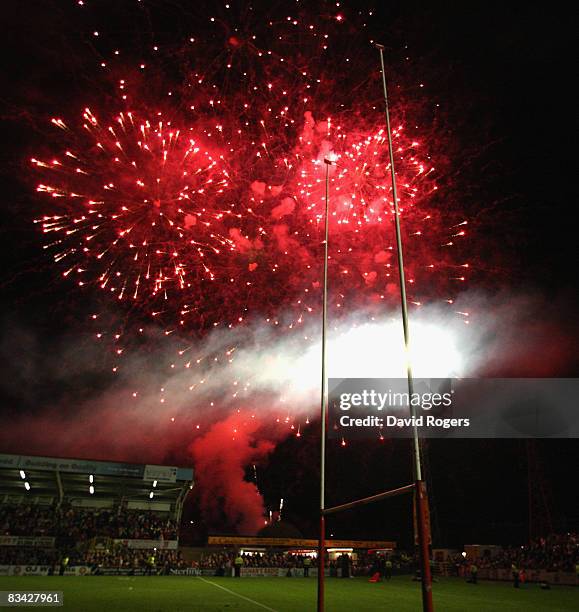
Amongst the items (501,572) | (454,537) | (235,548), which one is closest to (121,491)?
(235,548)

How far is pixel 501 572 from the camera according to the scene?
1191 inches

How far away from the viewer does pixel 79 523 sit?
3738 cm

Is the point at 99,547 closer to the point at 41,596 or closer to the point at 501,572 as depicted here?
the point at 41,596

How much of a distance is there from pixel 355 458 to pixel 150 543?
27.9 meters

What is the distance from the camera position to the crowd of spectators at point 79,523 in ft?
117

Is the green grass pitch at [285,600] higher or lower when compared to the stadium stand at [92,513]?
Answer: lower
